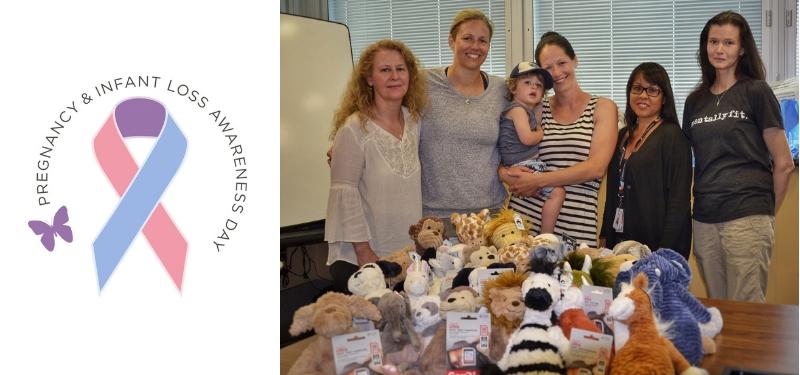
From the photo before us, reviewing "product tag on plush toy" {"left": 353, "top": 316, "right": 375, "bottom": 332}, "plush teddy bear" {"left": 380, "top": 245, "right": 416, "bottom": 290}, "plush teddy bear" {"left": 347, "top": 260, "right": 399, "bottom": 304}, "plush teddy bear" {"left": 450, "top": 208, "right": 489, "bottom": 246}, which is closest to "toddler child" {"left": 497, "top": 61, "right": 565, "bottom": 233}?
"plush teddy bear" {"left": 450, "top": 208, "right": 489, "bottom": 246}

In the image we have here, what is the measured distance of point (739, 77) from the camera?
7.22ft

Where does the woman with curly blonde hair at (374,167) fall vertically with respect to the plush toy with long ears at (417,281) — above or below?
above

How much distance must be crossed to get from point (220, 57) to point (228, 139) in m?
0.17

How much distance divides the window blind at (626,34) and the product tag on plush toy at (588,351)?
2724mm

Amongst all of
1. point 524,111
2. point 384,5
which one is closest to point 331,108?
point 384,5

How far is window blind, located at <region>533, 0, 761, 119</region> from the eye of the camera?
12.2ft

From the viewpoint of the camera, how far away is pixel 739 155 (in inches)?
85.0

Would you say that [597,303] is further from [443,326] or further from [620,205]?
[620,205]

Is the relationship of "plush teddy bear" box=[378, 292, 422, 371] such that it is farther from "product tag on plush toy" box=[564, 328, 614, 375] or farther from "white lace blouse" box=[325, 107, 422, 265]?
"white lace blouse" box=[325, 107, 422, 265]

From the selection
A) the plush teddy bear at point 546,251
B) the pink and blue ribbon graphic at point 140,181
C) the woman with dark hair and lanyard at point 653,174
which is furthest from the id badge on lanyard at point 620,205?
the pink and blue ribbon graphic at point 140,181

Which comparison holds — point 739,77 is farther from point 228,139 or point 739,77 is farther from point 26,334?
point 26,334

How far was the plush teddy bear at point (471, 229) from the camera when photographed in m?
1.89

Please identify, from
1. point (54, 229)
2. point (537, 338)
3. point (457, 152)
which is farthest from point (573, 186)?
point (54, 229)

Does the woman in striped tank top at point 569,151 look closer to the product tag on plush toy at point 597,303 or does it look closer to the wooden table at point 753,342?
the wooden table at point 753,342
